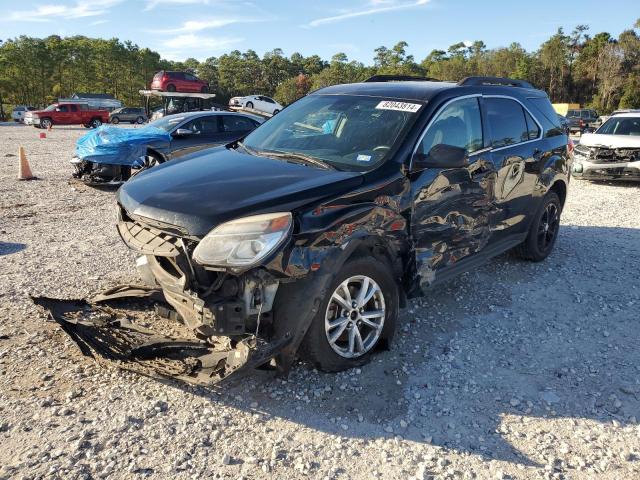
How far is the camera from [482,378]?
3553 mm

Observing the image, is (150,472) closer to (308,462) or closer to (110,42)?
(308,462)

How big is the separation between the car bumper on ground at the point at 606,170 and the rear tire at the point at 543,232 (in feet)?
19.5

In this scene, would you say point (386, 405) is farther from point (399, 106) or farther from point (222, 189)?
point (399, 106)

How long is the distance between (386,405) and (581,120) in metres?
32.1

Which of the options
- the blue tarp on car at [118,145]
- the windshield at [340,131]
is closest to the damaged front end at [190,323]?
the windshield at [340,131]

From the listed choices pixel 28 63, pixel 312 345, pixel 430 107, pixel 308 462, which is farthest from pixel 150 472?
pixel 28 63

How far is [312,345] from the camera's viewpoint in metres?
3.21

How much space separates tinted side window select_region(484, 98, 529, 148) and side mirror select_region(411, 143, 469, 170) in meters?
1.17

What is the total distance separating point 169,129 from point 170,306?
8.00 metres

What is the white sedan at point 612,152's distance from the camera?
1078 centimetres

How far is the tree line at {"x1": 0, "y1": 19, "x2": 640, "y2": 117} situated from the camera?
53.0 m

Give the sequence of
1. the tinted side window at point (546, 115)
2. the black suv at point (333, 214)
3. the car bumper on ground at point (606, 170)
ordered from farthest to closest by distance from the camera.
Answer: the car bumper on ground at point (606, 170), the tinted side window at point (546, 115), the black suv at point (333, 214)

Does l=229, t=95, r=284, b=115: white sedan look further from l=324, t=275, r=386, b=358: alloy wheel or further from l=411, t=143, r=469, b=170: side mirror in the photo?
l=324, t=275, r=386, b=358: alloy wheel

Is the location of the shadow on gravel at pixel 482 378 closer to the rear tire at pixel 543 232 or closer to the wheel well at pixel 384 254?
the wheel well at pixel 384 254
